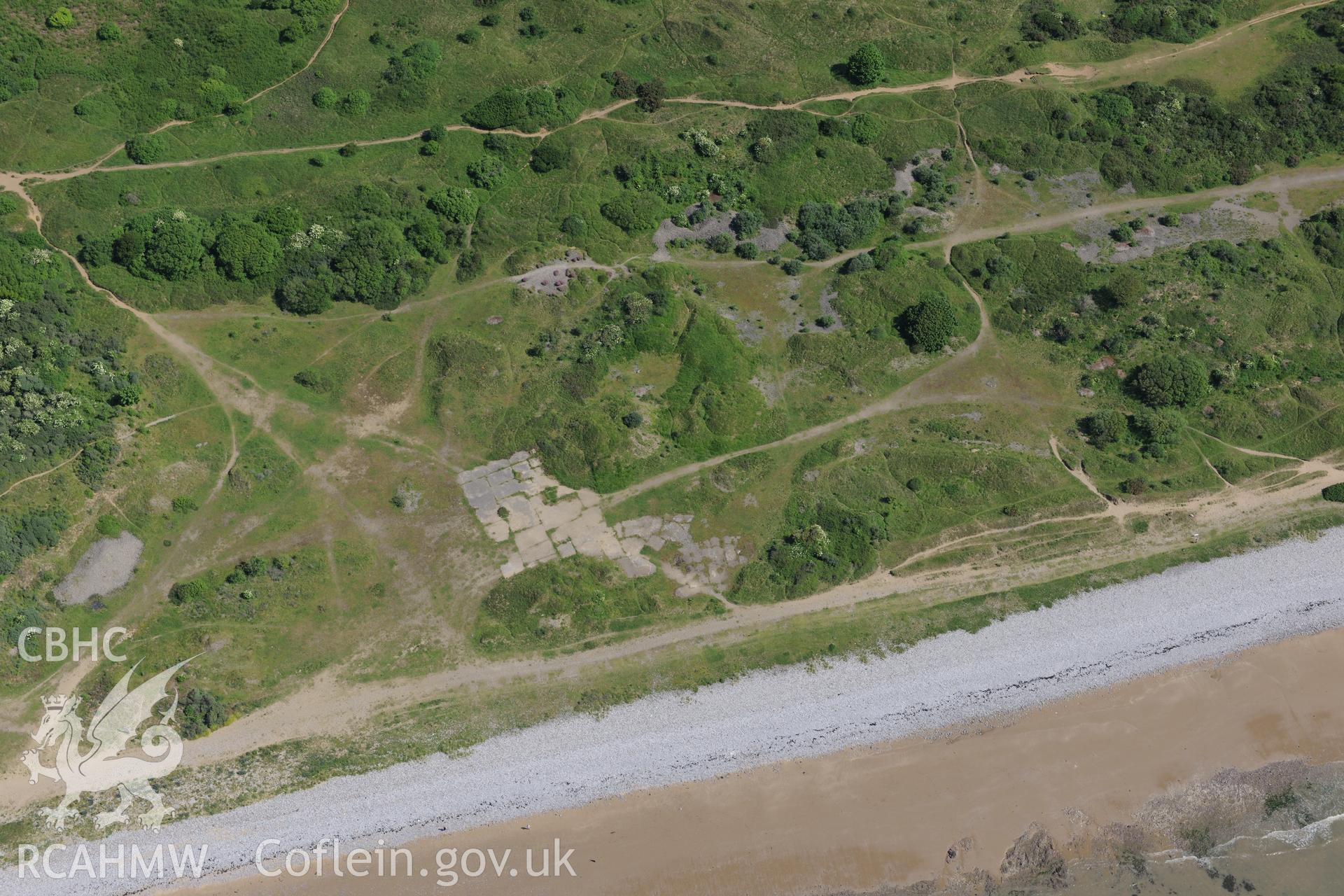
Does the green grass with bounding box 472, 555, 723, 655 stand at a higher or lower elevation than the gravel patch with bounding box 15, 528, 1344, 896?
higher

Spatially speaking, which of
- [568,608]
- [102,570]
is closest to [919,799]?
[568,608]

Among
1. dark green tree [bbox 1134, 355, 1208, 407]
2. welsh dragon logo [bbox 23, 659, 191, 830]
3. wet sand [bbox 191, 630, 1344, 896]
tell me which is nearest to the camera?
welsh dragon logo [bbox 23, 659, 191, 830]

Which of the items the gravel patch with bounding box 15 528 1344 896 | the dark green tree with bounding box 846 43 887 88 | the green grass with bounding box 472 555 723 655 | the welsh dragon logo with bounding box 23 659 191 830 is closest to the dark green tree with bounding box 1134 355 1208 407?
the gravel patch with bounding box 15 528 1344 896

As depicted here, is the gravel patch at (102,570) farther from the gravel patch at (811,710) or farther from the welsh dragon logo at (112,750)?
the gravel patch at (811,710)

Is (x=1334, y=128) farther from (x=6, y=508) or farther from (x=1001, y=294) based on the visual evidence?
(x=6, y=508)

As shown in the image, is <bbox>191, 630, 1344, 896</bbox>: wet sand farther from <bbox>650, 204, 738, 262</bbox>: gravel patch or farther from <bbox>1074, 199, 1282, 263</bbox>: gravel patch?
<bbox>650, 204, 738, 262</bbox>: gravel patch

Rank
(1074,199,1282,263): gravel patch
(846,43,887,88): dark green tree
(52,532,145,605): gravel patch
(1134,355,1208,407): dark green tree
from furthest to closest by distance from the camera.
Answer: (846,43,887,88): dark green tree
(1074,199,1282,263): gravel patch
(1134,355,1208,407): dark green tree
(52,532,145,605): gravel patch
